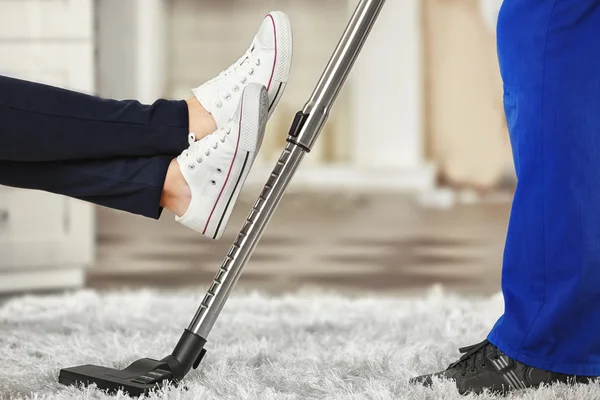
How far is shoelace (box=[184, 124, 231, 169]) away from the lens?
43.0 inches

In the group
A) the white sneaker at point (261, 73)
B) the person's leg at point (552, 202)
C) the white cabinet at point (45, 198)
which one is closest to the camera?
the person's leg at point (552, 202)

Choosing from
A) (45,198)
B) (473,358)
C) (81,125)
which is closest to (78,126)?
(81,125)

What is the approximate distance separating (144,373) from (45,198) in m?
1.50

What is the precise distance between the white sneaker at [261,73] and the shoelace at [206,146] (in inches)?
1.3

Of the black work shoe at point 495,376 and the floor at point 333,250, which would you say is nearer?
the black work shoe at point 495,376

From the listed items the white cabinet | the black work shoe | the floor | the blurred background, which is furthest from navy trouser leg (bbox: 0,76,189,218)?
the blurred background

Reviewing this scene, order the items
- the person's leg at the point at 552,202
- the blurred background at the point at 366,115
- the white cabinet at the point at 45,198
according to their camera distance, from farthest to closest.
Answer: the blurred background at the point at 366,115, the white cabinet at the point at 45,198, the person's leg at the point at 552,202

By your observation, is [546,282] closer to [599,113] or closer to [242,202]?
[599,113]

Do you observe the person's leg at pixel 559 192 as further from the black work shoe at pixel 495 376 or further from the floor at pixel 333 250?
the floor at pixel 333 250

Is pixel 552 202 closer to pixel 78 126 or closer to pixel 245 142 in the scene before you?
pixel 245 142

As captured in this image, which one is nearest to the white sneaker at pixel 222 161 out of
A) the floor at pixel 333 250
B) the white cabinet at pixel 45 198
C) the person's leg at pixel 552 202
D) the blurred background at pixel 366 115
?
the person's leg at pixel 552 202

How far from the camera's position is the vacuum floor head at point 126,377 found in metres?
1.05

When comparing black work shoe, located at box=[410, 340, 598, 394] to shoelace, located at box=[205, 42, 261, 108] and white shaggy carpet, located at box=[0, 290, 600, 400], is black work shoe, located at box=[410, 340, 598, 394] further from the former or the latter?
shoelace, located at box=[205, 42, 261, 108]

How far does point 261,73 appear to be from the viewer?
1138mm
